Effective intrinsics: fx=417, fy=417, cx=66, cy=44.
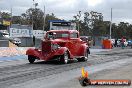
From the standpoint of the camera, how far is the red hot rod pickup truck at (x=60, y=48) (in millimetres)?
22766

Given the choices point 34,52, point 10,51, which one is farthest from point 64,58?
point 10,51

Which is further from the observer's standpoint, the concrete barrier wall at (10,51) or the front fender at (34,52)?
the concrete barrier wall at (10,51)

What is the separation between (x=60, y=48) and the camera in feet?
74.6

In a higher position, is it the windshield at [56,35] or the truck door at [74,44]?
the windshield at [56,35]

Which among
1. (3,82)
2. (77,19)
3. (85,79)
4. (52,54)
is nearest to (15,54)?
(52,54)

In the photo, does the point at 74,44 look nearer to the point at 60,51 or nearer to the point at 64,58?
the point at 64,58

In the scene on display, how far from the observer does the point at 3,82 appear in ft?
44.9

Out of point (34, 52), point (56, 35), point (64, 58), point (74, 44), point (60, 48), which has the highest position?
point (56, 35)

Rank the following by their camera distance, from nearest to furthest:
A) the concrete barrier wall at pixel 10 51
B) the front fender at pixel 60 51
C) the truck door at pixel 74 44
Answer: the front fender at pixel 60 51, the truck door at pixel 74 44, the concrete barrier wall at pixel 10 51

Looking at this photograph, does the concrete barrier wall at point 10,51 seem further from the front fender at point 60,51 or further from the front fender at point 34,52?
the front fender at point 60,51

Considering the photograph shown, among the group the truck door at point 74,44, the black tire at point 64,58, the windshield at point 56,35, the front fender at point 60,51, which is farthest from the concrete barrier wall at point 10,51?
the front fender at point 60,51

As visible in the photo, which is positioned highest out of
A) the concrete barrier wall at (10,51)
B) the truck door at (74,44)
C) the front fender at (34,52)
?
the truck door at (74,44)

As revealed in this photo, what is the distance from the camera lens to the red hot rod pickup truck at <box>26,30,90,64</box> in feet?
74.7

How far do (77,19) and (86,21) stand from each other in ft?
23.1
